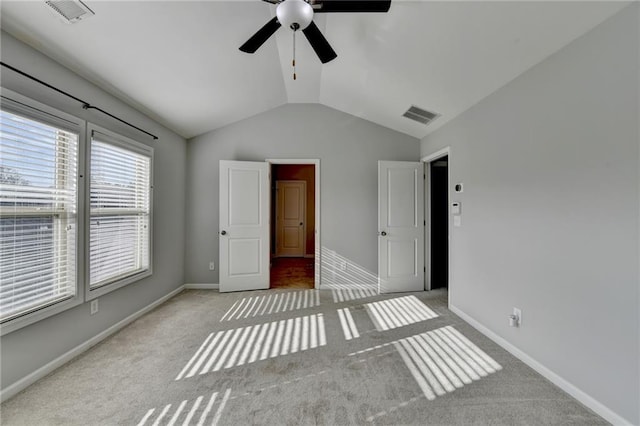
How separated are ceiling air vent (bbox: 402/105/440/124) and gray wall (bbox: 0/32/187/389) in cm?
336

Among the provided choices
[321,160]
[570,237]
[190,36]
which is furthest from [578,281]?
[190,36]

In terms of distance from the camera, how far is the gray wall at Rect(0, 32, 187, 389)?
68.3 inches

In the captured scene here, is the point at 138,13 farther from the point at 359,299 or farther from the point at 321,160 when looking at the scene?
the point at 359,299

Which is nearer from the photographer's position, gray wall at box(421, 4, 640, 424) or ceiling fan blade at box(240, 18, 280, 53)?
gray wall at box(421, 4, 640, 424)

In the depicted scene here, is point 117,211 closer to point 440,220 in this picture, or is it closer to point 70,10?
point 70,10

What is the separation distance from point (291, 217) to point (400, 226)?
152 inches

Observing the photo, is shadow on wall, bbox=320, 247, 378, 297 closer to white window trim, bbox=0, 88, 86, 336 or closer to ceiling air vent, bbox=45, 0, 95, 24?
white window trim, bbox=0, 88, 86, 336

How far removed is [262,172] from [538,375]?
376 cm

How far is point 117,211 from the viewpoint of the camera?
265cm

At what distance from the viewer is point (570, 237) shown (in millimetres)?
1755

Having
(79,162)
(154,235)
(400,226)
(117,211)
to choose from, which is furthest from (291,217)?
(79,162)

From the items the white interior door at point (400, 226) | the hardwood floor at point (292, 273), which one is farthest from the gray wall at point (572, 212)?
the hardwood floor at point (292, 273)

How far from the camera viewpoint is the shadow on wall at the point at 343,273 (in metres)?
4.09

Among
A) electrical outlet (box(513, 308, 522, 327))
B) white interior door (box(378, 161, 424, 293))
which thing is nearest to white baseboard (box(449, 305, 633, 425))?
electrical outlet (box(513, 308, 522, 327))
